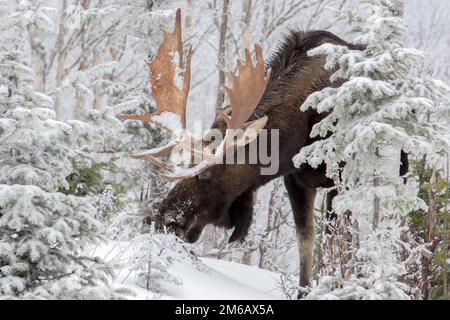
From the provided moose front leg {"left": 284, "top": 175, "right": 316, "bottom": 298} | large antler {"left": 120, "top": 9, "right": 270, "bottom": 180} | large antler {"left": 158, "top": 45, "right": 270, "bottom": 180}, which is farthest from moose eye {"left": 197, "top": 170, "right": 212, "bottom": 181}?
moose front leg {"left": 284, "top": 175, "right": 316, "bottom": 298}

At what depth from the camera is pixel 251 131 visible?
6.63 metres

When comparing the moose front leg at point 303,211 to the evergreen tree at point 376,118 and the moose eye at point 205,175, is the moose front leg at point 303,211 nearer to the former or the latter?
the moose eye at point 205,175

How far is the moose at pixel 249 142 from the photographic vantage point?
6.31 m

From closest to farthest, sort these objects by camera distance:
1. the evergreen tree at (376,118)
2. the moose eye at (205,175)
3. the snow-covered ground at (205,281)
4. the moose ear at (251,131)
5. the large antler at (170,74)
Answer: the evergreen tree at (376,118) < the snow-covered ground at (205,281) < the large antler at (170,74) < the moose ear at (251,131) < the moose eye at (205,175)

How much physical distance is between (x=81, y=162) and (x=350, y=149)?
11.0 ft

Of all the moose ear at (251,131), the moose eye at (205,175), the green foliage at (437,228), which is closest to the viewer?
the green foliage at (437,228)

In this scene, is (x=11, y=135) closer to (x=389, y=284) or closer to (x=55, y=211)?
(x=55, y=211)

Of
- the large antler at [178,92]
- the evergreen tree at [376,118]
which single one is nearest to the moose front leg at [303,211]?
the large antler at [178,92]

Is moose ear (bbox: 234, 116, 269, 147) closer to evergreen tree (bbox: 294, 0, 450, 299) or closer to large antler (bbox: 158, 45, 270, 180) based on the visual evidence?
large antler (bbox: 158, 45, 270, 180)

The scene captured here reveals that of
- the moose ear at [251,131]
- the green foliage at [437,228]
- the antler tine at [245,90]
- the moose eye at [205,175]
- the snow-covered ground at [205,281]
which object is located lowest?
the snow-covered ground at [205,281]

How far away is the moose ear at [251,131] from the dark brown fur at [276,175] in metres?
0.27

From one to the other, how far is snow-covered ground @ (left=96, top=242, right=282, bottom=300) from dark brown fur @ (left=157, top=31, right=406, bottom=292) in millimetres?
375

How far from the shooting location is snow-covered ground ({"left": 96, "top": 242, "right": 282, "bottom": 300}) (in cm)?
Answer: 544
